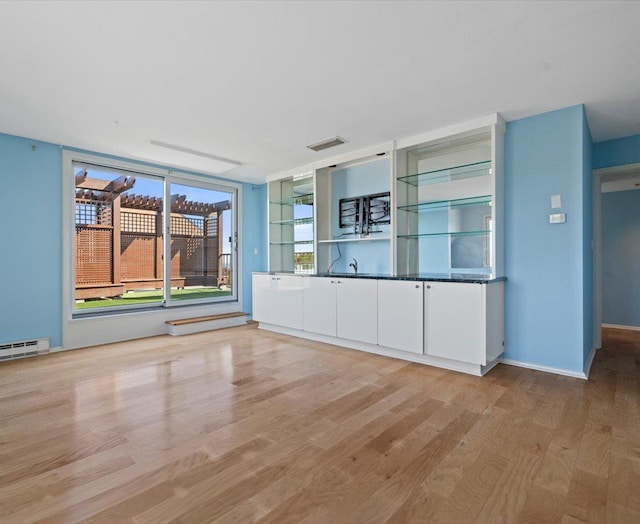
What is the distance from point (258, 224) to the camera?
6.07 m

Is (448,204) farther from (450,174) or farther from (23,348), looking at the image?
(23,348)

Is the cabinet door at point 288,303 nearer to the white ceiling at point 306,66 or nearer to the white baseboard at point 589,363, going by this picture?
the white ceiling at point 306,66

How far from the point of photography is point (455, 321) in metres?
3.14

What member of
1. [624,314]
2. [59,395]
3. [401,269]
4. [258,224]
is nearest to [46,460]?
[59,395]

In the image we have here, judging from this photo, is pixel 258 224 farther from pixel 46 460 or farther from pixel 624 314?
pixel 624 314

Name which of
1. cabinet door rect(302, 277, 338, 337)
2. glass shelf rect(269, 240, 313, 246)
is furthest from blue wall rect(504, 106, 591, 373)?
glass shelf rect(269, 240, 313, 246)

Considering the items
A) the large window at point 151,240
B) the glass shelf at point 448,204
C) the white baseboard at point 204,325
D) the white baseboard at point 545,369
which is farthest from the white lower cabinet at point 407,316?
the large window at point 151,240

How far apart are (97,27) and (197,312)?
396 centimetres

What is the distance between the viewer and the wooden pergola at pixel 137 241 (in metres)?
4.91

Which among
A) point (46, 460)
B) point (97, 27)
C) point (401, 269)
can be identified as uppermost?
point (97, 27)

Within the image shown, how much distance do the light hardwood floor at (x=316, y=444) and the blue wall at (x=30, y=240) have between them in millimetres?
657

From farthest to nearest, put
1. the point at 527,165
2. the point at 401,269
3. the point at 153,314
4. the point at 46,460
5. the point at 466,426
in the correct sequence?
the point at 153,314, the point at 401,269, the point at 527,165, the point at 466,426, the point at 46,460

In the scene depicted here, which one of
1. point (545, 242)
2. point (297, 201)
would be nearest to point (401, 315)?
point (545, 242)

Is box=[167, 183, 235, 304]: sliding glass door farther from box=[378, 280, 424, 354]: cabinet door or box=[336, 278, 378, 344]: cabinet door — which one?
box=[378, 280, 424, 354]: cabinet door
